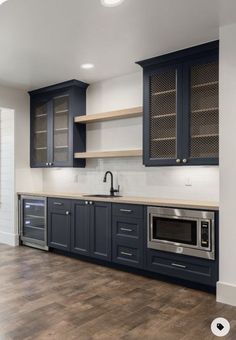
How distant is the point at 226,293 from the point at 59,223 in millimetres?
2622

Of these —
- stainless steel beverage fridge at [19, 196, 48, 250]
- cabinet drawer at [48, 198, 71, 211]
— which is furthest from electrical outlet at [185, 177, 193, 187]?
stainless steel beverage fridge at [19, 196, 48, 250]

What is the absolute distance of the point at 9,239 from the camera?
5.45m

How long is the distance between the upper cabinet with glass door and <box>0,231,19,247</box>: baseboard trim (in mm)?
1269

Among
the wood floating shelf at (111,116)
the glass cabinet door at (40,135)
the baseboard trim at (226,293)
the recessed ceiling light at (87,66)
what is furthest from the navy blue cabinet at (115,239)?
the recessed ceiling light at (87,66)

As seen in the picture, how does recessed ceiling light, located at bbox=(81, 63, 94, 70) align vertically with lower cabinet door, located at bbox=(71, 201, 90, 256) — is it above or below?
above

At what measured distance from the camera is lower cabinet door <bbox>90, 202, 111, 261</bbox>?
4.07 meters

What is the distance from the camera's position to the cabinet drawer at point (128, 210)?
3758 millimetres

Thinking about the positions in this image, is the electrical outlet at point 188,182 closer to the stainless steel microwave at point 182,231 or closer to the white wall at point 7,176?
the stainless steel microwave at point 182,231

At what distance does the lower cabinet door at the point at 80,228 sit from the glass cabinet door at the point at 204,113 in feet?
5.52

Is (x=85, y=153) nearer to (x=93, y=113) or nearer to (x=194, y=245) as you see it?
(x=93, y=113)

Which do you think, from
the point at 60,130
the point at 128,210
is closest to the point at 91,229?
the point at 128,210

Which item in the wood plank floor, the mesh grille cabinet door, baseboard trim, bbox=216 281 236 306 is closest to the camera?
the wood plank floor

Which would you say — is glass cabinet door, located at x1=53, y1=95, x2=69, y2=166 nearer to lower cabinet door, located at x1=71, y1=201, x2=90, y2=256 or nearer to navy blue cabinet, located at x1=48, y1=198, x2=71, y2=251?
navy blue cabinet, located at x1=48, y1=198, x2=71, y2=251

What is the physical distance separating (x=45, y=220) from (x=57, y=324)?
2517 millimetres
